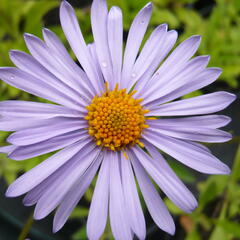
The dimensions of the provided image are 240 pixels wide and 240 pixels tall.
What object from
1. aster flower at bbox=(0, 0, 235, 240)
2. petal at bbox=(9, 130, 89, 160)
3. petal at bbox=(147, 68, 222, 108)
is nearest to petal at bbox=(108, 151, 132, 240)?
aster flower at bbox=(0, 0, 235, 240)

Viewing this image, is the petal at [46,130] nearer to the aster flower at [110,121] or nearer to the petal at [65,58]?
the aster flower at [110,121]

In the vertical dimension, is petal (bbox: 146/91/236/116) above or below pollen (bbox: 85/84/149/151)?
below

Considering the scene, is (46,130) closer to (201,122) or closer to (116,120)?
(116,120)

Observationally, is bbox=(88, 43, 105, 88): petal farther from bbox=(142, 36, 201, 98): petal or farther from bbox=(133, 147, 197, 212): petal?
bbox=(133, 147, 197, 212): petal

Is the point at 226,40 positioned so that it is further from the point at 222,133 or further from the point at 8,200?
the point at 8,200

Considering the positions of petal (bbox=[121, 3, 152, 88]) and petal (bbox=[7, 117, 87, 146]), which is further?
petal (bbox=[121, 3, 152, 88])

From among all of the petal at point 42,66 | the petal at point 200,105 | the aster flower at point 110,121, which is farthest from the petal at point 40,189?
the petal at point 200,105
